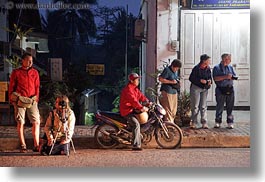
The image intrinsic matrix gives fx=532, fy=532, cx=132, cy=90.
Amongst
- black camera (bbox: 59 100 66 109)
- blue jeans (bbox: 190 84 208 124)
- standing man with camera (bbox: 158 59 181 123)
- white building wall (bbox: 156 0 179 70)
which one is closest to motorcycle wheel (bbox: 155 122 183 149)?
standing man with camera (bbox: 158 59 181 123)

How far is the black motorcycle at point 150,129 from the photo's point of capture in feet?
22.7

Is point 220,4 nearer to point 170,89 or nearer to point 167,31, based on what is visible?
point 167,31

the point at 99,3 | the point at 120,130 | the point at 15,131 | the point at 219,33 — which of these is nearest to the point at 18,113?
the point at 15,131

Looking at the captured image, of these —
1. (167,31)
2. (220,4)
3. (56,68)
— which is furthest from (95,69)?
(220,4)

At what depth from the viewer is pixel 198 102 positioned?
23.4ft

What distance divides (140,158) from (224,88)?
1482mm

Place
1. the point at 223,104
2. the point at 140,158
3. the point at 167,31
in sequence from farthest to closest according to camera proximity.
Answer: the point at 167,31 < the point at 223,104 < the point at 140,158

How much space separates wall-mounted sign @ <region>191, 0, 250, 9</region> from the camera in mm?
6784

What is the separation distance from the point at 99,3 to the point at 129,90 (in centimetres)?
119

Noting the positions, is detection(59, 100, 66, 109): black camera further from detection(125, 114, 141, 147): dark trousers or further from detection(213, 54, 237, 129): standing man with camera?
detection(213, 54, 237, 129): standing man with camera

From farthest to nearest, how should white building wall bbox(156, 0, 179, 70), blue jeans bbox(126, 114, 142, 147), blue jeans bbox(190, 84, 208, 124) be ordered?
1. white building wall bbox(156, 0, 179, 70)
2. blue jeans bbox(190, 84, 208, 124)
3. blue jeans bbox(126, 114, 142, 147)

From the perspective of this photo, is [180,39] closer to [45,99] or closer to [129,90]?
[129,90]

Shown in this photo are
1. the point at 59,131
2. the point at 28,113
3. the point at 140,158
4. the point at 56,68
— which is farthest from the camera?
the point at 56,68

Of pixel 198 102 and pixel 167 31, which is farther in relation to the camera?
pixel 167 31
